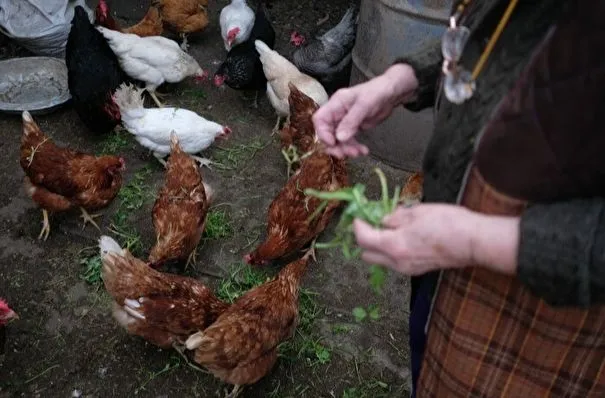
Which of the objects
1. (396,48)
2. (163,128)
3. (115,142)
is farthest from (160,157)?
(396,48)

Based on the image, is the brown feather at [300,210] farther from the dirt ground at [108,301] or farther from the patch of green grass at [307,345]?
the patch of green grass at [307,345]

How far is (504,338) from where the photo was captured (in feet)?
3.67

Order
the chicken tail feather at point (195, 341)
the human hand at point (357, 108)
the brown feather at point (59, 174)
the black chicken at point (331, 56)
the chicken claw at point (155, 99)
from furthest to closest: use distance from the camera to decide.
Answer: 1. the black chicken at point (331, 56)
2. the chicken claw at point (155, 99)
3. the brown feather at point (59, 174)
4. the chicken tail feather at point (195, 341)
5. the human hand at point (357, 108)

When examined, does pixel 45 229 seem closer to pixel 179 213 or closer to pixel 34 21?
pixel 179 213

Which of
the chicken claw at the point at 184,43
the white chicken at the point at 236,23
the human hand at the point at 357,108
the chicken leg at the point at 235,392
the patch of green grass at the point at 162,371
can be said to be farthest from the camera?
the chicken claw at the point at 184,43

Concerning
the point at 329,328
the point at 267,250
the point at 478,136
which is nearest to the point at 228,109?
the point at 267,250

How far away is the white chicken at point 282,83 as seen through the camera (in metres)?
4.07

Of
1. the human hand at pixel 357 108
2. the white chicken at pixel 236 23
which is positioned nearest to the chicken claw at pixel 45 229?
the white chicken at pixel 236 23

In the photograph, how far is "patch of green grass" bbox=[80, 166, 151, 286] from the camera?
3004mm

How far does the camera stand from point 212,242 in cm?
327

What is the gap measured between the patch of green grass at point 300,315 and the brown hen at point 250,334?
17 centimetres

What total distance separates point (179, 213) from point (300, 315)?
2.72 feet

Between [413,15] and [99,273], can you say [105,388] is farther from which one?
[413,15]

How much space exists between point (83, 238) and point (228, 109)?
66.2 inches
